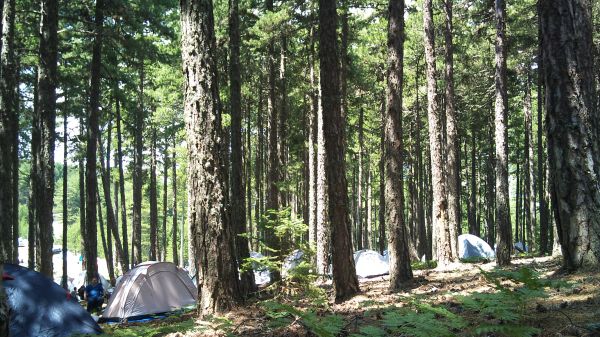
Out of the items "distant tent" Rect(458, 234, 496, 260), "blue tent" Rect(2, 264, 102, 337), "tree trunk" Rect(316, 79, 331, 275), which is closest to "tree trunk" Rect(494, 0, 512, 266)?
"tree trunk" Rect(316, 79, 331, 275)

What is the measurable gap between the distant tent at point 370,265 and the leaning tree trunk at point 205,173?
13.4 meters

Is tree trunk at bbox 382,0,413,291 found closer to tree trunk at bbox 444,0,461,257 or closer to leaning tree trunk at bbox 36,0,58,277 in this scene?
tree trunk at bbox 444,0,461,257

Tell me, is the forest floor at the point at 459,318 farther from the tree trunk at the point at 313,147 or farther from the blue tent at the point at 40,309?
the tree trunk at the point at 313,147

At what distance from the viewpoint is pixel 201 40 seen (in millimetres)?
6305

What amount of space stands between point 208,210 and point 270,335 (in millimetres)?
1987

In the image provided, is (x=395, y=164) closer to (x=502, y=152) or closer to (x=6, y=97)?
(x=502, y=152)

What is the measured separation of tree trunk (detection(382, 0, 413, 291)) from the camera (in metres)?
9.57

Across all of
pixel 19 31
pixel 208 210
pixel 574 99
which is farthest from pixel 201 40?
pixel 19 31

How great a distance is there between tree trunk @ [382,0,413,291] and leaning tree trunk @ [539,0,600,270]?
4.42 meters

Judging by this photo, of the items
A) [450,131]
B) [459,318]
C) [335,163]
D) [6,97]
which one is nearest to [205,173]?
[335,163]

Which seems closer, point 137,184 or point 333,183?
point 333,183

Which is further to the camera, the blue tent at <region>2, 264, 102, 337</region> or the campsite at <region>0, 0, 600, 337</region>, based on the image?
the blue tent at <region>2, 264, 102, 337</region>

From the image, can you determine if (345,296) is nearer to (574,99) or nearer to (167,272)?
(574,99)

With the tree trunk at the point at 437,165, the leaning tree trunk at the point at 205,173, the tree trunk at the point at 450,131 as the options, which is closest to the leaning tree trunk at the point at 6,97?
the leaning tree trunk at the point at 205,173
